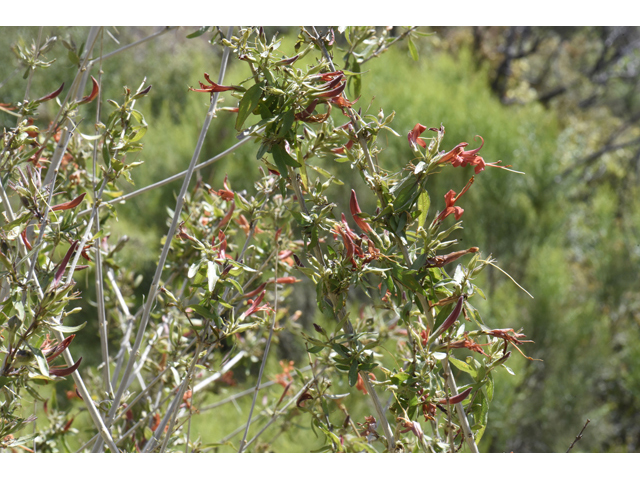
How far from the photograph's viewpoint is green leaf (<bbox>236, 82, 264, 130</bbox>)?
0.45 meters

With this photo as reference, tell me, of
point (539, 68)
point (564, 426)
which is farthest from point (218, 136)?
point (539, 68)

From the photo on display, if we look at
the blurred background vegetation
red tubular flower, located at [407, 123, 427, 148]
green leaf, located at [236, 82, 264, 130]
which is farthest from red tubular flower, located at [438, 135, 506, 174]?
the blurred background vegetation

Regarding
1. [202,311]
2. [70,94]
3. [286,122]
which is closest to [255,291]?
[202,311]

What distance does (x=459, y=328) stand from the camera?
18.9 inches

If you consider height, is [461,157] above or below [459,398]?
above

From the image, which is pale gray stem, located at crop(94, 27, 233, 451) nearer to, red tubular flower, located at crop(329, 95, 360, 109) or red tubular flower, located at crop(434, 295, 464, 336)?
red tubular flower, located at crop(329, 95, 360, 109)

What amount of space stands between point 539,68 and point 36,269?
21.5ft

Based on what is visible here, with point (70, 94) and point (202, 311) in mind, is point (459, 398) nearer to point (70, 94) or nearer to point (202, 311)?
point (202, 311)

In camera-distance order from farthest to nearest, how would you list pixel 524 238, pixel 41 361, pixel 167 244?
pixel 524 238 → pixel 167 244 → pixel 41 361

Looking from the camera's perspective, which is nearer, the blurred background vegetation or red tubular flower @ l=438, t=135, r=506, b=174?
red tubular flower @ l=438, t=135, r=506, b=174

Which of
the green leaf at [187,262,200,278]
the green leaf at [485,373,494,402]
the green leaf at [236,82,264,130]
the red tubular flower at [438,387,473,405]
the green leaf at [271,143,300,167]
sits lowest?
the green leaf at [485,373,494,402]

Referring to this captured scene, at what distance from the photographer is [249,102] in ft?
1.49

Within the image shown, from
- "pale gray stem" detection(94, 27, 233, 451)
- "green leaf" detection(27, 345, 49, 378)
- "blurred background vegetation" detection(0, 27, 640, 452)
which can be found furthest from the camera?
"blurred background vegetation" detection(0, 27, 640, 452)

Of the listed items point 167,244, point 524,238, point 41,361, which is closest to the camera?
point 41,361
